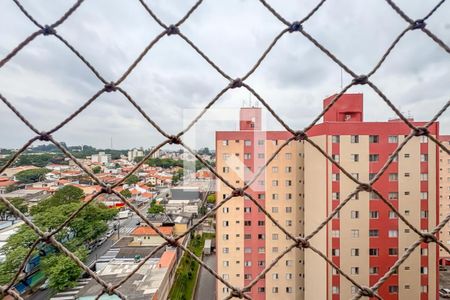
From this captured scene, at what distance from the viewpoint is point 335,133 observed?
3932 mm

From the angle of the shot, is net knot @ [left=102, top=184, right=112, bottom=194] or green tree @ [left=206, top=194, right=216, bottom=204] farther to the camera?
green tree @ [left=206, top=194, right=216, bottom=204]

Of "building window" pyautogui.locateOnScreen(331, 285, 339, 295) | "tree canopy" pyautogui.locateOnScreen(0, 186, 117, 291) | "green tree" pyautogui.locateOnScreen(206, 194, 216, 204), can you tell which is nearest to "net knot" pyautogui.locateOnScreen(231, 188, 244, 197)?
"tree canopy" pyautogui.locateOnScreen(0, 186, 117, 291)

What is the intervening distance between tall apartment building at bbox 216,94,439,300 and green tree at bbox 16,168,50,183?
2551 millimetres

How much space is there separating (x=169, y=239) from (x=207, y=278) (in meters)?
6.42

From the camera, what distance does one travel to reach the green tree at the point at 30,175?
3382 millimetres

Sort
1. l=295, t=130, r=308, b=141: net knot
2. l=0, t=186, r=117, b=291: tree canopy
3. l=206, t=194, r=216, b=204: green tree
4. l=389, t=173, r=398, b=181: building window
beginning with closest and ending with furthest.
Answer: l=295, t=130, r=308, b=141: net knot < l=0, t=186, r=117, b=291: tree canopy < l=389, t=173, r=398, b=181: building window < l=206, t=194, r=216, b=204: green tree

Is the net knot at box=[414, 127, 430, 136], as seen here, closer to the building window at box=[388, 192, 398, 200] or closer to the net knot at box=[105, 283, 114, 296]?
the net knot at box=[105, 283, 114, 296]

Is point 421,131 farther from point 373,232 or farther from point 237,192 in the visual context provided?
point 373,232

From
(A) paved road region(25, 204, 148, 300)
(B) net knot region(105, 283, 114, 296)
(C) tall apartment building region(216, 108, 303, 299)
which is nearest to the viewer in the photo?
(B) net knot region(105, 283, 114, 296)

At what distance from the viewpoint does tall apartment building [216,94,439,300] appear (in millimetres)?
3879

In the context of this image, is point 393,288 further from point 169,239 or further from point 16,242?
point 16,242

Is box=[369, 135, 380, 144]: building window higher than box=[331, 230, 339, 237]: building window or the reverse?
higher

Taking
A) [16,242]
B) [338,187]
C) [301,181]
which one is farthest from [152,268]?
[338,187]

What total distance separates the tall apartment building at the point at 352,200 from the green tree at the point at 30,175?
2551mm
